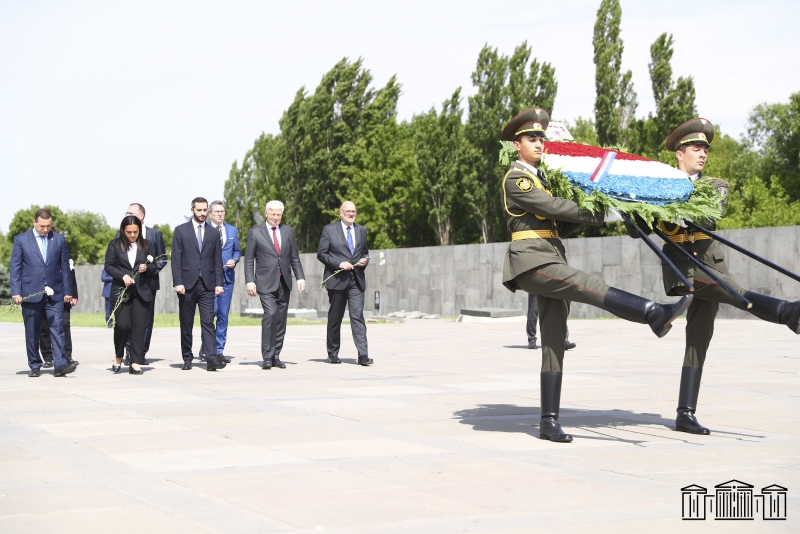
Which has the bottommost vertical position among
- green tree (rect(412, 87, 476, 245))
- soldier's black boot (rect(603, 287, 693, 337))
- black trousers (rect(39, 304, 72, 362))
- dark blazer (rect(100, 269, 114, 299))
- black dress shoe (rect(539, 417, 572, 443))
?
black dress shoe (rect(539, 417, 572, 443))

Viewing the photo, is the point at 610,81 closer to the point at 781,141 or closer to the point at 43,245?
the point at 781,141

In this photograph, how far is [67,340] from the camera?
12.5m

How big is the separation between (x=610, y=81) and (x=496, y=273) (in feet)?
64.8

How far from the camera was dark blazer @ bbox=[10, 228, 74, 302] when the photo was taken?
11492 mm

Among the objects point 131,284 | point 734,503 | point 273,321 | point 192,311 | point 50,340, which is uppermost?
point 131,284

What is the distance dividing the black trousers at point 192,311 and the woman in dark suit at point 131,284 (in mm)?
458

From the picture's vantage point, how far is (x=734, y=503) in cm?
478

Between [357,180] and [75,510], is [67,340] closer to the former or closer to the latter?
[75,510]

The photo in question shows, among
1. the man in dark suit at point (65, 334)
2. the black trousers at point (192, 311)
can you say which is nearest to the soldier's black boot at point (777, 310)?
the black trousers at point (192, 311)

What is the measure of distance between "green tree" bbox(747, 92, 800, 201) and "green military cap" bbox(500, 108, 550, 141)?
1953 inches

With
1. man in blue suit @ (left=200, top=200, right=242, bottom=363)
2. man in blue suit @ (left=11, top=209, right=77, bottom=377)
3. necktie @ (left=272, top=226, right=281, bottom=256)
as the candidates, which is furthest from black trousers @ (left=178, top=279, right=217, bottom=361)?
man in blue suit @ (left=11, top=209, right=77, bottom=377)

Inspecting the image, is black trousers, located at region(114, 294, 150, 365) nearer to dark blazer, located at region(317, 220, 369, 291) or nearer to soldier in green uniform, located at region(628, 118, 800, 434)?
dark blazer, located at region(317, 220, 369, 291)

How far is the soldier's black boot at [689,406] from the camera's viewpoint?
6.88 meters

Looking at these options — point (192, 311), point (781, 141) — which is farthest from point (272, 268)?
point (781, 141)
